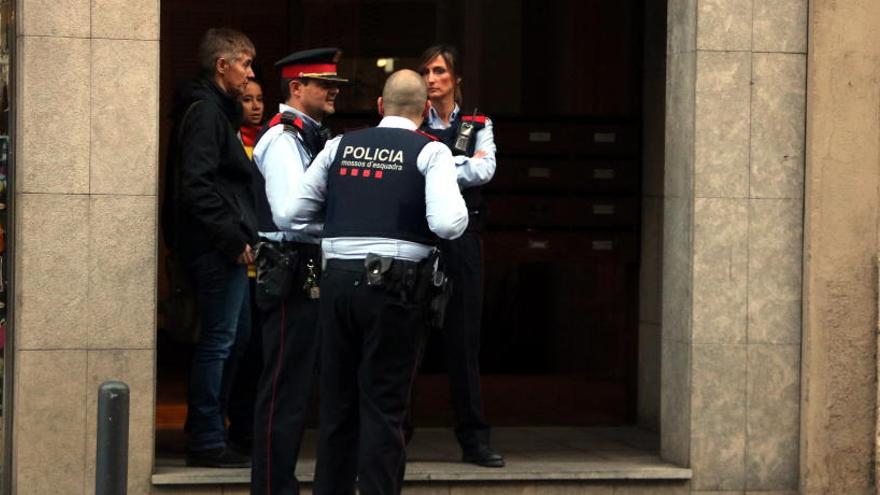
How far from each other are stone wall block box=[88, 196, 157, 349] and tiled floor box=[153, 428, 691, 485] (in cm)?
72

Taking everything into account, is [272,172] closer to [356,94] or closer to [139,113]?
[139,113]

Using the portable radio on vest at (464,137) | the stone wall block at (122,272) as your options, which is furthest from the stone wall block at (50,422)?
the portable radio on vest at (464,137)

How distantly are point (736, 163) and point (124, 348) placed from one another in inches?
125

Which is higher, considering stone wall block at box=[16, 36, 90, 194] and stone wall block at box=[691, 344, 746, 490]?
stone wall block at box=[16, 36, 90, 194]

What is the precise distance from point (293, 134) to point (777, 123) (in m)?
2.63

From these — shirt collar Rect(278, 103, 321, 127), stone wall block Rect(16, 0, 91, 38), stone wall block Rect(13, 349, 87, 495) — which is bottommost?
stone wall block Rect(13, 349, 87, 495)

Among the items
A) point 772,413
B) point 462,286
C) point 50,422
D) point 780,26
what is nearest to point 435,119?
point 462,286

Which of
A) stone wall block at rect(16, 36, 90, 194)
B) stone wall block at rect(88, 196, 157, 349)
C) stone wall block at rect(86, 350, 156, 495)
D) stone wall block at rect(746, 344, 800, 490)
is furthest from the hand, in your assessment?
stone wall block at rect(746, 344, 800, 490)

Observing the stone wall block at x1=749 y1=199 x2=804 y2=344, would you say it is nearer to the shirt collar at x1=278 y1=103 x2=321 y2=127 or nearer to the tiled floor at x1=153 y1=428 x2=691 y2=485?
the tiled floor at x1=153 y1=428 x2=691 y2=485

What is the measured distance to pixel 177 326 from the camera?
30.6ft

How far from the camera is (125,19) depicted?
8.75 m

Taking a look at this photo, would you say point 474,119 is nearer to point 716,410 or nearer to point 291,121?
point 291,121

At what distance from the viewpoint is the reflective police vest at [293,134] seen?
811cm

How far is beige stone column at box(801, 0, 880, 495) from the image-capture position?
9.20 metres
